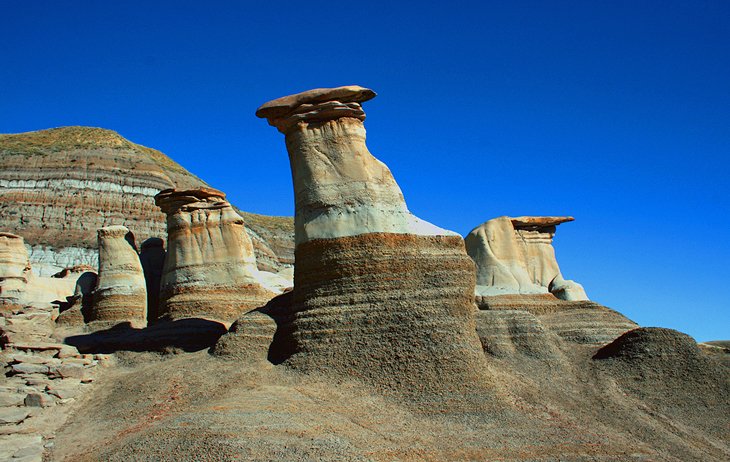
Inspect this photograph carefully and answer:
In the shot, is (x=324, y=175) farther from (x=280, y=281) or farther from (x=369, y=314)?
(x=280, y=281)

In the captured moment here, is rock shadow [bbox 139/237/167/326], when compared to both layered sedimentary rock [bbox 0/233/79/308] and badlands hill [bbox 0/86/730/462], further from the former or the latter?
badlands hill [bbox 0/86/730/462]

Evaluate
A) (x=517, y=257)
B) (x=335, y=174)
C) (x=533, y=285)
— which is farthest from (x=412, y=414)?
(x=517, y=257)

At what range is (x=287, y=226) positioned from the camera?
80.8 m

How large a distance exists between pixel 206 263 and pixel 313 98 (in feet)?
30.5

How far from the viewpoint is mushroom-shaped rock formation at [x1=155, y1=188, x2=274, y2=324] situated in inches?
968

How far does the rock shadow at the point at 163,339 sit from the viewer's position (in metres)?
21.0

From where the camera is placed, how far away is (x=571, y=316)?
80.2 feet

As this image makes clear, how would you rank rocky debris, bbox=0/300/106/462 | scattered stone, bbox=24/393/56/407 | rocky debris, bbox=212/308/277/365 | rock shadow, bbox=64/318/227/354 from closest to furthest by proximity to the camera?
rocky debris, bbox=0/300/106/462 → scattered stone, bbox=24/393/56/407 → rocky debris, bbox=212/308/277/365 → rock shadow, bbox=64/318/227/354

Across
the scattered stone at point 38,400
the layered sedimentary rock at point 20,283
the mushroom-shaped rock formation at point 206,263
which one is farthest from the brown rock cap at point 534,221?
the scattered stone at point 38,400

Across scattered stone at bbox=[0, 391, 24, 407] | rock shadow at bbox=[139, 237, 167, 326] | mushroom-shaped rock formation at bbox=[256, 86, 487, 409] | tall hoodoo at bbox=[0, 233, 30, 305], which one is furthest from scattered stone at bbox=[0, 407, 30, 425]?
tall hoodoo at bbox=[0, 233, 30, 305]

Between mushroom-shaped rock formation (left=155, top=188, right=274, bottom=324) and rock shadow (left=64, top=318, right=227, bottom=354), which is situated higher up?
mushroom-shaped rock formation (left=155, top=188, right=274, bottom=324)

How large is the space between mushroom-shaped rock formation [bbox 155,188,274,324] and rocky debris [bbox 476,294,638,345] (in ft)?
26.5

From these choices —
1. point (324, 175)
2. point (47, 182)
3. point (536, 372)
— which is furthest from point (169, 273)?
point (47, 182)

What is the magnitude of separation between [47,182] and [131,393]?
5102 cm
